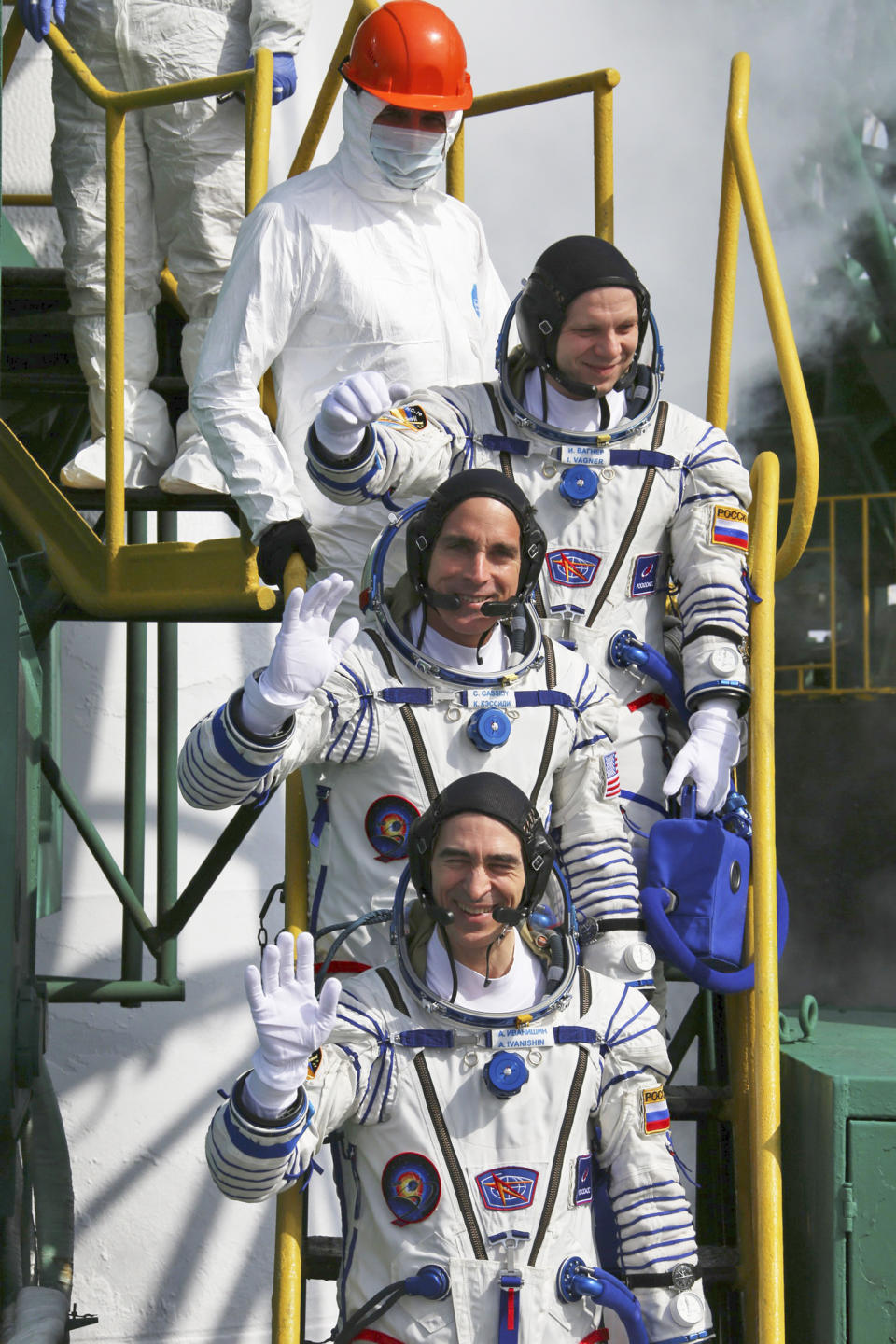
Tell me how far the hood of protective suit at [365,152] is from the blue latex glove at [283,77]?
68 centimetres

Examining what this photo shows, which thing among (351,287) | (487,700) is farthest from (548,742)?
(351,287)

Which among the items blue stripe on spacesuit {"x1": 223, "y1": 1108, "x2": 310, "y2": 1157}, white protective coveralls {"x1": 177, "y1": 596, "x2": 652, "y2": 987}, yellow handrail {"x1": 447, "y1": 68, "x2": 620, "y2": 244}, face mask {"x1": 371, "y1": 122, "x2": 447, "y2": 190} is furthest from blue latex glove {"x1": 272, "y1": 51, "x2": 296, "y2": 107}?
blue stripe on spacesuit {"x1": 223, "y1": 1108, "x2": 310, "y2": 1157}

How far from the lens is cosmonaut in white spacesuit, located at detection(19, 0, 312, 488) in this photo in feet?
14.9

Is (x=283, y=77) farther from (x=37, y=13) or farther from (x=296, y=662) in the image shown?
(x=296, y=662)

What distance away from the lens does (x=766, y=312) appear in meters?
4.21

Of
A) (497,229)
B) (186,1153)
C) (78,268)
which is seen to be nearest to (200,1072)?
(186,1153)

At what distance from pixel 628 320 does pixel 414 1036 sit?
1.49 meters

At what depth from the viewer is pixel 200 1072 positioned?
6.21 m

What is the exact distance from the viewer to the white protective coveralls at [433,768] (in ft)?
10.4

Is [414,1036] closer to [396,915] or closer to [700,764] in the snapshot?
[396,915]

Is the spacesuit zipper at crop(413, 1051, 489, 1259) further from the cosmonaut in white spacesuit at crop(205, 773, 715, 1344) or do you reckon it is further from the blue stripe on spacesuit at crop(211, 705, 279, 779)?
the blue stripe on spacesuit at crop(211, 705, 279, 779)

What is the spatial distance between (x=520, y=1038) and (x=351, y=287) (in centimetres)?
177

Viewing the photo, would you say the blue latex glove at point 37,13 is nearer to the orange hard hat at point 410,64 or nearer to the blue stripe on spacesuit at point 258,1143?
the orange hard hat at point 410,64

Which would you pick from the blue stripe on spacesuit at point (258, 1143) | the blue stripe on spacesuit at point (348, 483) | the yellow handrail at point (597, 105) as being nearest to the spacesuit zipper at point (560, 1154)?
the blue stripe on spacesuit at point (258, 1143)
